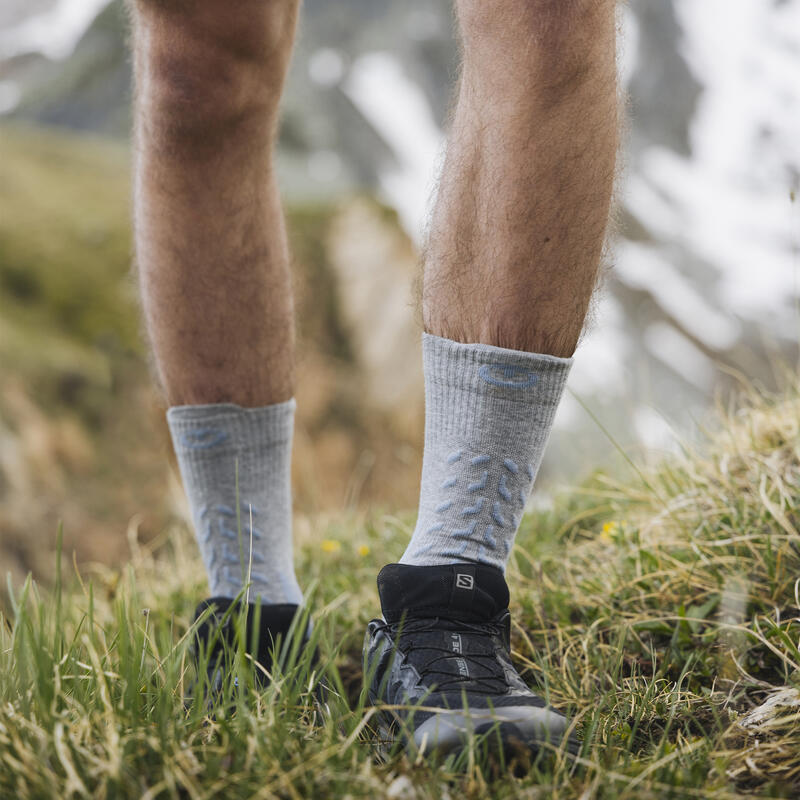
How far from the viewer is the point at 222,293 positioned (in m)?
1.17

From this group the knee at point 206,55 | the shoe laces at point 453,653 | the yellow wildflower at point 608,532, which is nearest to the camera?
the shoe laces at point 453,653

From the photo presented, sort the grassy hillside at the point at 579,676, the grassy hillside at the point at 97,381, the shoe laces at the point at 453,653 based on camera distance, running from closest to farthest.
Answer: the grassy hillside at the point at 579,676
the shoe laces at the point at 453,653
the grassy hillside at the point at 97,381

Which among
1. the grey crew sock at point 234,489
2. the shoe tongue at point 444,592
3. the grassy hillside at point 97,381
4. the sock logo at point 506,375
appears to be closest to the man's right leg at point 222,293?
the grey crew sock at point 234,489

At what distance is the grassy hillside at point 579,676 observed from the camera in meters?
0.60

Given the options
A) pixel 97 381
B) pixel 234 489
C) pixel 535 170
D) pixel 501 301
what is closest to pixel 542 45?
pixel 535 170

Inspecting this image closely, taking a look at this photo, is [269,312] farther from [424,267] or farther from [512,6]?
[512,6]

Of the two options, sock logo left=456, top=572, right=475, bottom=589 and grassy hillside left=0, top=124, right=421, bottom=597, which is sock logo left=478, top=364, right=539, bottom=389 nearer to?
sock logo left=456, top=572, right=475, bottom=589

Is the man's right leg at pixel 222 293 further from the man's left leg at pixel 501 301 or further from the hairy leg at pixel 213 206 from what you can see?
the man's left leg at pixel 501 301

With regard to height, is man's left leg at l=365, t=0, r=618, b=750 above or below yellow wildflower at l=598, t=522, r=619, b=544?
above

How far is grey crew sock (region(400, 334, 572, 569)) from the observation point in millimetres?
845

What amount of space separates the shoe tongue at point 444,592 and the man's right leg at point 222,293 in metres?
0.33

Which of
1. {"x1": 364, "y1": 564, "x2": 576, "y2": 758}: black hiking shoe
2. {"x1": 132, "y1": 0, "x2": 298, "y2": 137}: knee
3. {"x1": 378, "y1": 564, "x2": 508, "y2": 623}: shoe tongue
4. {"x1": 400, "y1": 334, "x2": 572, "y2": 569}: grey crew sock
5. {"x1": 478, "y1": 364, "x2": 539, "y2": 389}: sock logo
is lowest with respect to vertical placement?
{"x1": 364, "y1": 564, "x2": 576, "y2": 758}: black hiking shoe

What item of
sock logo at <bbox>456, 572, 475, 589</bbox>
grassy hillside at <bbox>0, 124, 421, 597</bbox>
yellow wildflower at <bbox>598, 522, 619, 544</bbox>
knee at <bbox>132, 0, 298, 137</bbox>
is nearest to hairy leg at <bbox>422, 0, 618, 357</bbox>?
sock logo at <bbox>456, 572, 475, 589</bbox>

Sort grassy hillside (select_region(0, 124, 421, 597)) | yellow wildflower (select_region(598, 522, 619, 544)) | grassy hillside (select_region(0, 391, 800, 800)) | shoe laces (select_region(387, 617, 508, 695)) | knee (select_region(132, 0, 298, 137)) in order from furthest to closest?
grassy hillside (select_region(0, 124, 421, 597))
yellow wildflower (select_region(598, 522, 619, 544))
knee (select_region(132, 0, 298, 137))
shoe laces (select_region(387, 617, 508, 695))
grassy hillside (select_region(0, 391, 800, 800))
